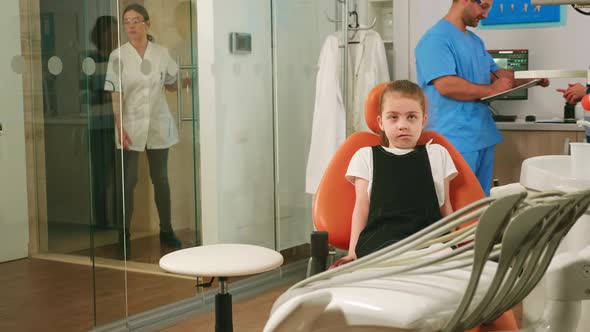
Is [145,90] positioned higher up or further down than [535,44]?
further down

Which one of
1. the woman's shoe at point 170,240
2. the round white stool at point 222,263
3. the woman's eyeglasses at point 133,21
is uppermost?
the woman's eyeglasses at point 133,21

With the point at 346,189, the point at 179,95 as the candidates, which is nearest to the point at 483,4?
the point at 179,95

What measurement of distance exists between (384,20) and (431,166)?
8.11ft

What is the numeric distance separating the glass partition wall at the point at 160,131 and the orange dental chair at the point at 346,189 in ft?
3.40

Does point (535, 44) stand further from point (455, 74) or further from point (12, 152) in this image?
point (12, 152)

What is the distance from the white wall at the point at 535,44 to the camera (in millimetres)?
4465

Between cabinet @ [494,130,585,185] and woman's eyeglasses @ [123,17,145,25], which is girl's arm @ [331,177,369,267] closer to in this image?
woman's eyeglasses @ [123,17,145,25]

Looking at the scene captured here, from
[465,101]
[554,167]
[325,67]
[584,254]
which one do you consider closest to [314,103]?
[325,67]

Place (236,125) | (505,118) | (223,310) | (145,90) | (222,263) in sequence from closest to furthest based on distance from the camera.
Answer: (222,263) → (223,310) → (145,90) → (236,125) → (505,118)

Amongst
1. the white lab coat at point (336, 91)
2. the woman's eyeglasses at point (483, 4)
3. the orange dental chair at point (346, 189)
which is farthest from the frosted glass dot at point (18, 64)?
the woman's eyeglasses at point (483, 4)

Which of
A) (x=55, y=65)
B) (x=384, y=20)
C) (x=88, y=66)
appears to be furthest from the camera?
(x=384, y=20)

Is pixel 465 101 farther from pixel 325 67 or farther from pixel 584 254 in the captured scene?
pixel 584 254

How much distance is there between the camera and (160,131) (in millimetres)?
3449

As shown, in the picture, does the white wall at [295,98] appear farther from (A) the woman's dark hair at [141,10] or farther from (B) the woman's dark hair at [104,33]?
(B) the woman's dark hair at [104,33]
